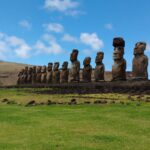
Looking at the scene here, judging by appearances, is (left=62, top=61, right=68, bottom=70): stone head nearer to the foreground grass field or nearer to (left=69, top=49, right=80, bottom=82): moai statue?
(left=69, top=49, right=80, bottom=82): moai statue

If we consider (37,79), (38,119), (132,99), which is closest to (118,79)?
(132,99)

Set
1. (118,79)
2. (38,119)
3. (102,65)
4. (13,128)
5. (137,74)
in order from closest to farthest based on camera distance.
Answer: (13,128) < (38,119) < (137,74) < (118,79) < (102,65)

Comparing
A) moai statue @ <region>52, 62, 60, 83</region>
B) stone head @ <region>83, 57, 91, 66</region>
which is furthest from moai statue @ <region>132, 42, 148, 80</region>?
moai statue @ <region>52, 62, 60, 83</region>

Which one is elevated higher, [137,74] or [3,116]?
[137,74]

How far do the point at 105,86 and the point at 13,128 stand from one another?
53.0 feet

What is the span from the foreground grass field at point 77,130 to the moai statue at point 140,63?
12.2 meters

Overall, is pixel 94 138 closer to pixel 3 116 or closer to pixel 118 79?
pixel 3 116

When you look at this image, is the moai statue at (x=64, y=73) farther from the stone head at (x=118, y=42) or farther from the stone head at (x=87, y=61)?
the stone head at (x=118, y=42)

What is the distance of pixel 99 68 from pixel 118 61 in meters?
4.65

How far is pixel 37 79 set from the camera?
50.7 m

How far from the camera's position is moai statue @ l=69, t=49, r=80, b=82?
119ft

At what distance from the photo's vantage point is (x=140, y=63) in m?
25.4

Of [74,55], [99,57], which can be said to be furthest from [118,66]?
[74,55]

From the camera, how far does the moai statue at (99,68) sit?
32469mm
